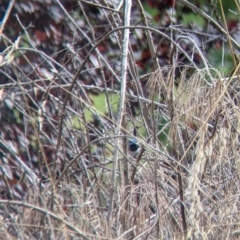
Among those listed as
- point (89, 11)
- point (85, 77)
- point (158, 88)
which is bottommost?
point (85, 77)

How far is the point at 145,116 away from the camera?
346 centimetres

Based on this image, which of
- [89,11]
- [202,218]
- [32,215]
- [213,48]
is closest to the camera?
[202,218]

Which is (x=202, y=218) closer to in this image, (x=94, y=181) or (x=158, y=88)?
(x=158, y=88)

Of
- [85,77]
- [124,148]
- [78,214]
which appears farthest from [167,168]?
[85,77]

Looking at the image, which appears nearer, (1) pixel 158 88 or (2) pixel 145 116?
(1) pixel 158 88

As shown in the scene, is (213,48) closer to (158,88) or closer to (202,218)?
(158,88)

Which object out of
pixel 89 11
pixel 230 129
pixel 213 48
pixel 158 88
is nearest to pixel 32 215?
pixel 158 88

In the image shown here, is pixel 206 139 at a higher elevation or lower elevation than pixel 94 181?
higher

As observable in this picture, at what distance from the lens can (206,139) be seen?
2.85 meters

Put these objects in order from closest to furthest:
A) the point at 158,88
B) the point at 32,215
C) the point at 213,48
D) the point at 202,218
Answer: the point at 202,218 → the point at 158,88 → the point at 32,215 → the point at 213,48

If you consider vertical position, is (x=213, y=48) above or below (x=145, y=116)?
below

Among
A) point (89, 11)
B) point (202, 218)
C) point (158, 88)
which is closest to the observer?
point (202, 218)

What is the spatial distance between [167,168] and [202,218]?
0.54m

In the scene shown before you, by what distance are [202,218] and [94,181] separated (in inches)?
32.3
